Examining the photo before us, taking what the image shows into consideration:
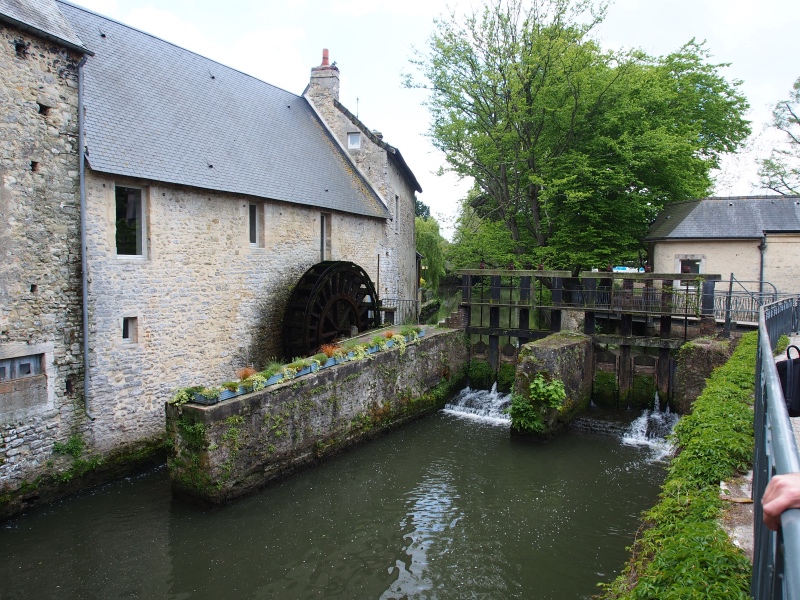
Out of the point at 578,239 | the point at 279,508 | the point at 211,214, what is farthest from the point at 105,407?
the point at 578,239

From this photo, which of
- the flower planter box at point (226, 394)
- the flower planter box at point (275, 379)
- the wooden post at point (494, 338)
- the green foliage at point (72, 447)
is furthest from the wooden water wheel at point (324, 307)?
the green foliage at point (72, 447)

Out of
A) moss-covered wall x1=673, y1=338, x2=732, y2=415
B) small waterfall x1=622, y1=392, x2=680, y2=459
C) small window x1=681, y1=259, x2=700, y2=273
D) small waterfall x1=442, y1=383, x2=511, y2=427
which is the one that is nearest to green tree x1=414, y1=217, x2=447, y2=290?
small window x1=681, y1=259, x2=700, y2=273

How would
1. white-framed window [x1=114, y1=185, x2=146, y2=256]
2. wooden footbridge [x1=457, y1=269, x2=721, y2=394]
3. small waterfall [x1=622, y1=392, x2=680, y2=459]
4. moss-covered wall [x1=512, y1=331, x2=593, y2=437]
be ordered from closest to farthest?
white-framed window [x1=114, y1=185, x2=146, y2=256] → small waterfall [x1=622, y1=392, x2=680, y2=459] → moss-covered wall [x1=512, y1=331, x2=593, y2=437] → wooden footbridge [x1=457, y1=269, x2=721, y2=394]

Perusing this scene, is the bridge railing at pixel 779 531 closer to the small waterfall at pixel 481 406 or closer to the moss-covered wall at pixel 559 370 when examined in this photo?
the moss-covered wall at pixel 559 370

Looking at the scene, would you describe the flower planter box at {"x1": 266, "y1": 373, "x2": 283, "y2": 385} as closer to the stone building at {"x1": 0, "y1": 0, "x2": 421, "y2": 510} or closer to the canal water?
the canal water

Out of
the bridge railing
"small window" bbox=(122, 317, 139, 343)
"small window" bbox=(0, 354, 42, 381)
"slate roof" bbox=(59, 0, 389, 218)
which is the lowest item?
"small window" bbox=(0, 354, 42, 381)

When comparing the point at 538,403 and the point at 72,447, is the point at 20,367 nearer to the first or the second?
the point at 72,447

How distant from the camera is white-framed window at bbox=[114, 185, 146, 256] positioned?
31.2ft

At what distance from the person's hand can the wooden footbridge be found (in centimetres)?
1154

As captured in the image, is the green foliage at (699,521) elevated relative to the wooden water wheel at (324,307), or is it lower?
lower

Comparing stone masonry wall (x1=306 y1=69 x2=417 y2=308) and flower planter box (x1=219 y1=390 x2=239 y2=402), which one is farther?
stone masonry wall (x1=306 y1=69 x2=417 y2=308)

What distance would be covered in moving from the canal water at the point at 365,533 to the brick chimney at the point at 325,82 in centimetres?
1176

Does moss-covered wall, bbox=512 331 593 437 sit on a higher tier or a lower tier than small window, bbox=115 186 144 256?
lower

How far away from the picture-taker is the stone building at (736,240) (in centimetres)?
1473
